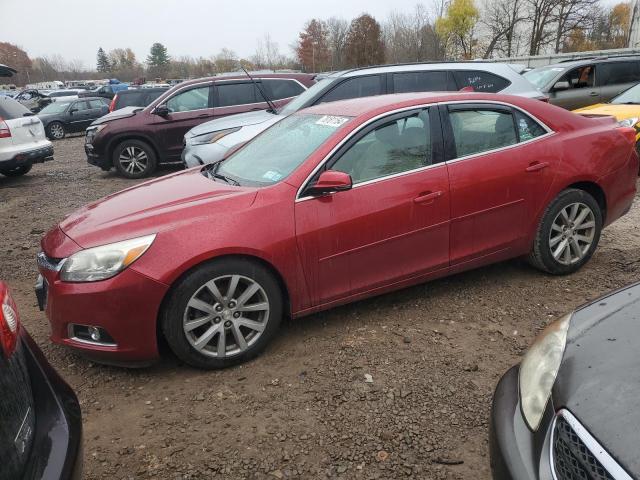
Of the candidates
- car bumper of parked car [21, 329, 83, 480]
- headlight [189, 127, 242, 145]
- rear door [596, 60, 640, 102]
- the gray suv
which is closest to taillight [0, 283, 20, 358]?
car bumper of parked car [21, 329, 83, 480]

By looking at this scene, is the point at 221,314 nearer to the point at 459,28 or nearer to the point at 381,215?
the point at 381,215

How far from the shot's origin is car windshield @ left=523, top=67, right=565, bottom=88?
10.5m

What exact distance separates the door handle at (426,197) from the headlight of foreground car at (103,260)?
171cm

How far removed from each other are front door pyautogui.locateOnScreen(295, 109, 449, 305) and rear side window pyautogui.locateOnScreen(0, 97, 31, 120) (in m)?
8.26

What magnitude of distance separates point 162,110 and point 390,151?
7088 millimetres

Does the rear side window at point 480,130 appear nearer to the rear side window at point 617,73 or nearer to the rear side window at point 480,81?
the rear side window at point 480,81

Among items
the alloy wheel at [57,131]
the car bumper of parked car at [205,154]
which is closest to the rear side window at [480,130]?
the car bumper of parked car at [205,154]

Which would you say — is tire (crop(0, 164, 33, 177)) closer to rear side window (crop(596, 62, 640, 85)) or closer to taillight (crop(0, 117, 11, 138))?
taillight (crop(0, 117, 11, 138))

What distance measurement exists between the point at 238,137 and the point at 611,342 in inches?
221

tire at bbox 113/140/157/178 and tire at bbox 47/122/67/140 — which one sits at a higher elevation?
tire at bbox 113/140/157/178

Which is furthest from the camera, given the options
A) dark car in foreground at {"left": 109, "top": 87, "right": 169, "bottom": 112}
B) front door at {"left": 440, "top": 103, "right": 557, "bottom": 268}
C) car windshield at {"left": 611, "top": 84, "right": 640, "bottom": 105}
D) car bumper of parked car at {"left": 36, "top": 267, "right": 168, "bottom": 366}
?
dark car in foreground at {"left": 109, "top": 87, "right": 169, "bottom": 112}

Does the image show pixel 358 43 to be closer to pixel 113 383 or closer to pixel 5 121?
pixel 5 121

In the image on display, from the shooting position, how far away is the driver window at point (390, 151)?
3.39 m

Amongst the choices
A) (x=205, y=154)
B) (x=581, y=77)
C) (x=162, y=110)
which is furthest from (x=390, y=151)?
(x=581, y=77)
